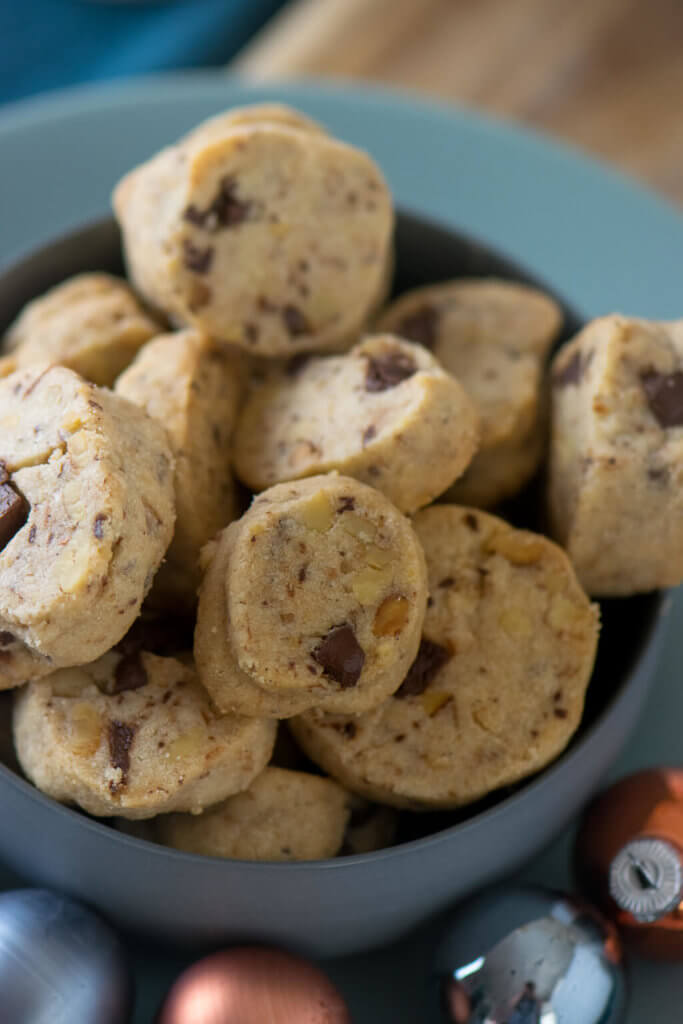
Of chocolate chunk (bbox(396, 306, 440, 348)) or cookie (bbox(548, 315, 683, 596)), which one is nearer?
cookie (bbox(548, 315, 683, 596))

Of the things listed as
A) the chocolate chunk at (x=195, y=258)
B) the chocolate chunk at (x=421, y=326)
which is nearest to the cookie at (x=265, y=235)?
the chocolate chunk at (x=195, y=258)

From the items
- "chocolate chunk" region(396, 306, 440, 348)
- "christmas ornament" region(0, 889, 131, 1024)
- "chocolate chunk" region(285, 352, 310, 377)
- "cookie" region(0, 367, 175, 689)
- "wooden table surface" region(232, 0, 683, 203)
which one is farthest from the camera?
"wooden table surface" region(232, 0, 683, 203)

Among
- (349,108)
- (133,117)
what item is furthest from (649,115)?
(133,117)

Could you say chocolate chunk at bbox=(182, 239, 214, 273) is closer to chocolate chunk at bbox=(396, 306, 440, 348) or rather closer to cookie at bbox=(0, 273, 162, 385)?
cookie at bbox=(0, 273, 162, 385)

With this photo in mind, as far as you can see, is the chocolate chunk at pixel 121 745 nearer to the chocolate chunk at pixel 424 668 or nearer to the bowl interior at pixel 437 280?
the bowl interior at pixel 437 280

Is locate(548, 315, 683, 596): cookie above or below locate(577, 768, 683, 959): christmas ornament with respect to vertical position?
above

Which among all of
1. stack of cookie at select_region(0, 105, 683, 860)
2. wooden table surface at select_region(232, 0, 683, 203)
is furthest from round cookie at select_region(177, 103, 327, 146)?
wooden table surface at select_region(232, 0, 683, 203)

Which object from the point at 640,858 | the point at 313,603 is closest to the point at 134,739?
the point at 313,603
